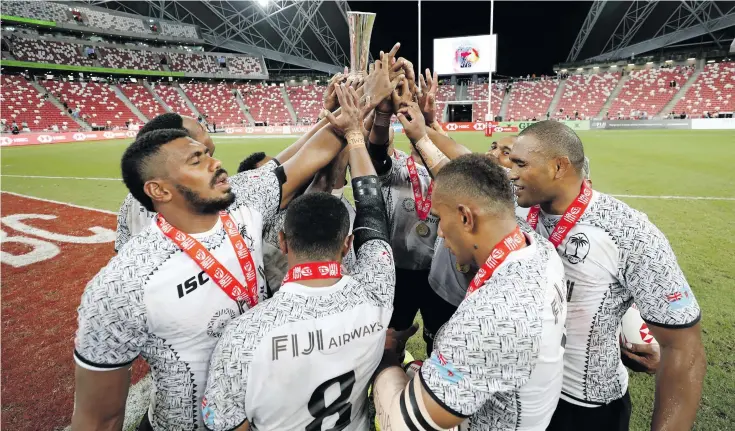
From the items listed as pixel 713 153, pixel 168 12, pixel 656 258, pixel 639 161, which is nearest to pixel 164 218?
pixel 656 258

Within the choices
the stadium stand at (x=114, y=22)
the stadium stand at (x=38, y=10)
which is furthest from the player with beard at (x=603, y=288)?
the stadium stand at (x=114, y=22)

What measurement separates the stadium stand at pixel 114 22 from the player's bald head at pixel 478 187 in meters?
60.5

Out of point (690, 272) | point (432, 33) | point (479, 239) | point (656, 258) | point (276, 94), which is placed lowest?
point (690, 272)

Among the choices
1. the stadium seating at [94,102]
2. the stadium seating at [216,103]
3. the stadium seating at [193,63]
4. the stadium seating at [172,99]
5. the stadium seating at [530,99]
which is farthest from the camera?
the stadium seating at [193,63]

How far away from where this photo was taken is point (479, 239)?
1.62 meters

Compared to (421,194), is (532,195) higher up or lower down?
higher up

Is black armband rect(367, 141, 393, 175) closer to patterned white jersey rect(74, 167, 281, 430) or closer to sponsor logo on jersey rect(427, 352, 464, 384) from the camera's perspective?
patterned white jersey rect(74, 167, 281, 430)

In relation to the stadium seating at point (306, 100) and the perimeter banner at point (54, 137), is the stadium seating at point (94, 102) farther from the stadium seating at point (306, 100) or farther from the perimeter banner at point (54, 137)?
the stadium seating at point (306, 100)

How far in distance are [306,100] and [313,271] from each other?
59136 millimetres

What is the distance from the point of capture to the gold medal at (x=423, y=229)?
319 centimetres

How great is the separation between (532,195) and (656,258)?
60 cm

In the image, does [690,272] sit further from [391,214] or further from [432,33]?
[432,33]

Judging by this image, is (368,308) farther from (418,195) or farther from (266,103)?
(266,103)

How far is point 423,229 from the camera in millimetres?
3191
